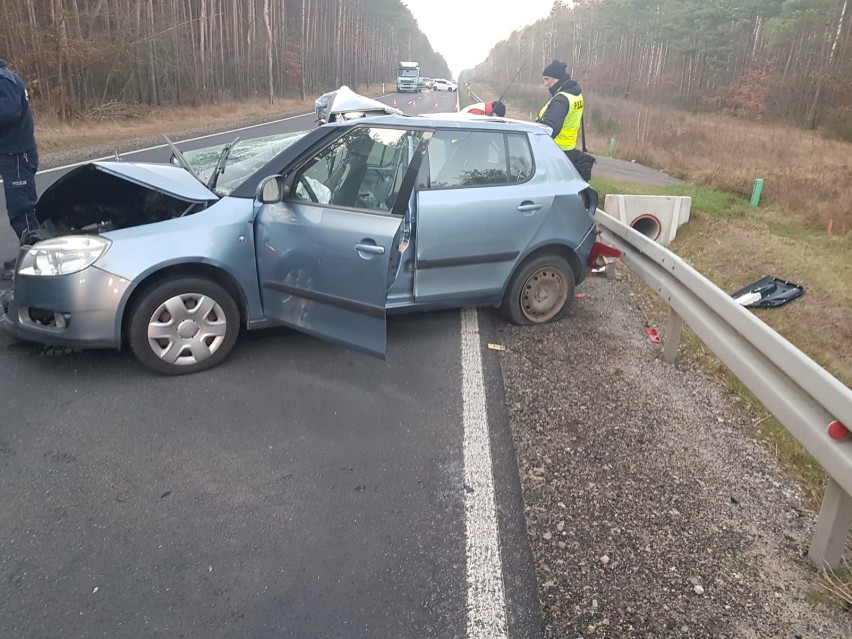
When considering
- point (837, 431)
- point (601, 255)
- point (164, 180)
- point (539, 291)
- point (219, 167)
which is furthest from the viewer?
point (601, 255)

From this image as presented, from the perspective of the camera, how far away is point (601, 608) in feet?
8.20

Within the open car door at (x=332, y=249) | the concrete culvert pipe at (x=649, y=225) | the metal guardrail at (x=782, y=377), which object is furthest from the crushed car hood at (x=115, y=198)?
the concrete culvert pipe at (x=649, y=225)

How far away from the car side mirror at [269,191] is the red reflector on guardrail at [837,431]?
327cm

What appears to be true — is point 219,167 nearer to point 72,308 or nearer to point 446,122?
point 72,308

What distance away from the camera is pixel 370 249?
13.4ft

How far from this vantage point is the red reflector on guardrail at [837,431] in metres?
2.62

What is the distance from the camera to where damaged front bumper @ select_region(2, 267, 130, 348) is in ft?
12.6

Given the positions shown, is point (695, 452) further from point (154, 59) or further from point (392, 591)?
point (154, 59)

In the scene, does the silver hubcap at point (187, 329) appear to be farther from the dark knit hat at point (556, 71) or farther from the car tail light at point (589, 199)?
the dark knit hat at point (556, 71)

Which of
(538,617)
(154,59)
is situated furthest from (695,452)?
(154,59)

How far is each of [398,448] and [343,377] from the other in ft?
3.17

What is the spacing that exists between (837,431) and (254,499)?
2579 millimetres

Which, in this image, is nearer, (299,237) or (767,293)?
(299,237)

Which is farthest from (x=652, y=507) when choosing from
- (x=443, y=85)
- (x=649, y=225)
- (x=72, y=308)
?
(x=443, y=85)
